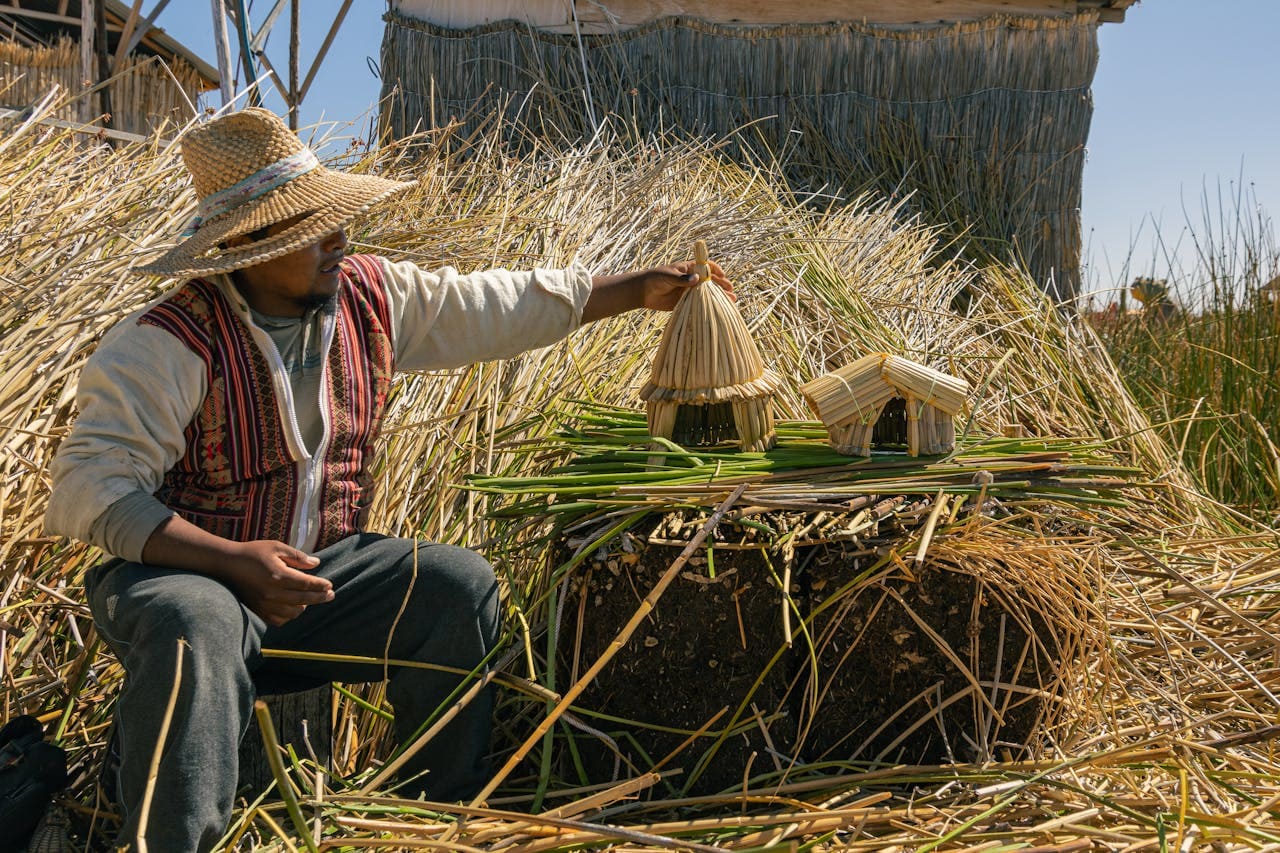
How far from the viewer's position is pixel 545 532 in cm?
229

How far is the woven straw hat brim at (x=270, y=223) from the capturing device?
6.09 ft

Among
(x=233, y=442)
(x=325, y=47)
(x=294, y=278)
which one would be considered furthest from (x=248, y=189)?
(x=325, y=47)

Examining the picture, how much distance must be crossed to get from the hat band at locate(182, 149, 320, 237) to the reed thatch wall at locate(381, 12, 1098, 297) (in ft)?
13.9

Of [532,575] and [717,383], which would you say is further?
[532,575]

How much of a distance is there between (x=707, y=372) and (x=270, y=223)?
806 mm

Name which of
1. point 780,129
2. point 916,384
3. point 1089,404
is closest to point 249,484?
point 916,384

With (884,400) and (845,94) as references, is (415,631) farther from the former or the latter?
(845,94)

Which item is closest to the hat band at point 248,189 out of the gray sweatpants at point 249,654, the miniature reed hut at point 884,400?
the gray sweatpants at point 249,654

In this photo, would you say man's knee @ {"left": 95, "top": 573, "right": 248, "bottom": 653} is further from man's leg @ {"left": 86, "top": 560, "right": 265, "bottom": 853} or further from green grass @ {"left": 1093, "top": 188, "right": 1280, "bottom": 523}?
green grass @ {"left": 1093, "top": 188, "right": 1280, "bottom": 523}

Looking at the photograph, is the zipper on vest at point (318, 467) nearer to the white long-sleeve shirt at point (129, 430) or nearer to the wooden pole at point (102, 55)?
the white long-sleeve shirt at point (129, 430)

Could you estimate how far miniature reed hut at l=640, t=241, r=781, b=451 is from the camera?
2.11 m

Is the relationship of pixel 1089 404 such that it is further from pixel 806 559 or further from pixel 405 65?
pixel 405 65

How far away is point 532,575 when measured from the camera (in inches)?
90.0

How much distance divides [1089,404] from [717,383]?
2498 mm
